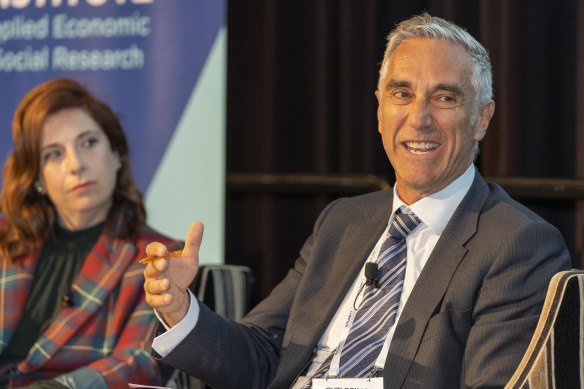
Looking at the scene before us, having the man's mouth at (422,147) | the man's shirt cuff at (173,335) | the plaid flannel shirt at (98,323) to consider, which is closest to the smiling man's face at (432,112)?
the man's mouth at (422,147)

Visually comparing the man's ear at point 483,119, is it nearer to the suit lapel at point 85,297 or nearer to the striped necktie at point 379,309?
the striped necktie at point 379,309

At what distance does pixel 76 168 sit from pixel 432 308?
1.63 meters

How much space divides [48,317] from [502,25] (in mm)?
1969

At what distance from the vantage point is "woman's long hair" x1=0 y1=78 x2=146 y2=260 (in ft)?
12.2

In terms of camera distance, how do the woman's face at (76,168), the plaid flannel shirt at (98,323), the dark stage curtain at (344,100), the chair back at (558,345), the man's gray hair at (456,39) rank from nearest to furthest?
the chair back at (558,345) → the man's gray hair at (456,39) → the plaid flannel shirt at (98,323) → the woman's face at (76,168) → the dark stage curtain at (344,100)

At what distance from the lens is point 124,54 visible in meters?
4.05

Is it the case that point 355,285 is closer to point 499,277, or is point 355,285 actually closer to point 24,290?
point 499,277

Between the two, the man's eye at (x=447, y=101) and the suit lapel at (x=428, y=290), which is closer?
the suit lapel at (x=428, y=290)

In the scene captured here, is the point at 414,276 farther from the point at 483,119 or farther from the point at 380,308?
the point at 483,119

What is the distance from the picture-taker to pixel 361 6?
4277 millimetres

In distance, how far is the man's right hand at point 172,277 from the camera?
98.4 inches

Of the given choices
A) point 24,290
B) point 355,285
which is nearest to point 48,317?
point 24,290

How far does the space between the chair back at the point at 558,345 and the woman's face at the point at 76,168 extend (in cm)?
191

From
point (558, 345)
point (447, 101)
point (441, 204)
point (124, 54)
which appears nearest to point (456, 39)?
point (447, 101)
